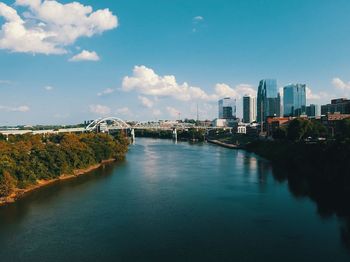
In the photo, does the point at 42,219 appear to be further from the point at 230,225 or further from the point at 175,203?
the point at 230,225

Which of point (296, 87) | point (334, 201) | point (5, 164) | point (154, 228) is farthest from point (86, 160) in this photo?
point (296, 87)

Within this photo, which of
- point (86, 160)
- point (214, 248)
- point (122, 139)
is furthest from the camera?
point (122, 139)

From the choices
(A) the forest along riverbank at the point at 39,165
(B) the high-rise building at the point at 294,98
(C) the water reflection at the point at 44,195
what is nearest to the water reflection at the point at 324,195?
(C) the water reflection at the point at 44,195

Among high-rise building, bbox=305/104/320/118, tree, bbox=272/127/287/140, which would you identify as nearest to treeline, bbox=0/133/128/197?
tree, bbox=272/127/287/140

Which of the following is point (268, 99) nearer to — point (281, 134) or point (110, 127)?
point (110, 127)

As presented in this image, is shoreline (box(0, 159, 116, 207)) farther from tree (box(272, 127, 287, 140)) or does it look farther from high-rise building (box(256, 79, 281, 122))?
high-rise building (box(256, 79, 281, 122))
